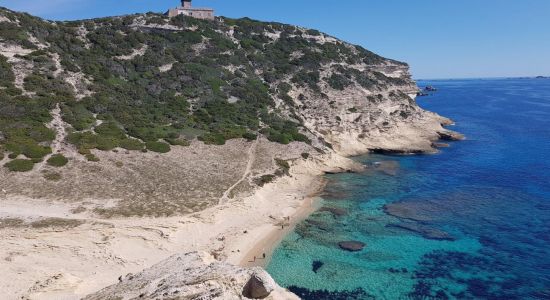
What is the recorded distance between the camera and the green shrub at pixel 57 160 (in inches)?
1454

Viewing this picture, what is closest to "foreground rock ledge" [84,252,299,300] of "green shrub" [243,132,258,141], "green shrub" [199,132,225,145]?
"green shrub" [199,132,225,145]

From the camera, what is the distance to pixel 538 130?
8250 centimetres

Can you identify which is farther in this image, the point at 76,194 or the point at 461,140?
the point at 461,140

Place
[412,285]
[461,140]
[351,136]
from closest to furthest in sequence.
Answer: [412,285], [351,136], [461,140]

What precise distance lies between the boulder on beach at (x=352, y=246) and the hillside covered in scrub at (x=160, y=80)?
77.9ft

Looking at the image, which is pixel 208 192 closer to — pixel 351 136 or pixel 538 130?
pixel 351 136

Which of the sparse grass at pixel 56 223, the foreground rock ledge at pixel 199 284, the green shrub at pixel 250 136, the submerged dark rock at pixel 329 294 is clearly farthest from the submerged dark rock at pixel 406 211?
the sparse grass at pixel 56 223

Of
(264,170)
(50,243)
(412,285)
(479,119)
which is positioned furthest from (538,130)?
(50,243)

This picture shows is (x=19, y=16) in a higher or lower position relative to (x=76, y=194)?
higher

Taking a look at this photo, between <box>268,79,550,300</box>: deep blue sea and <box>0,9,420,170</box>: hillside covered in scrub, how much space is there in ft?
54.5

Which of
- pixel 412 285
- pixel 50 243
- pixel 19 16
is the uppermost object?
pixel 19 16

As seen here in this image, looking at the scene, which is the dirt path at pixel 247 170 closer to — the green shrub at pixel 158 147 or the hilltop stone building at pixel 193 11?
the green shrub at pixel 158 147

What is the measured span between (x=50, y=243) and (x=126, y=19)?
202 feet

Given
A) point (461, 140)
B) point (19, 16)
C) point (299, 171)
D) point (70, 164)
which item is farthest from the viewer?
point (461, 140)
